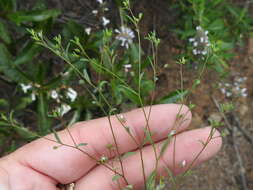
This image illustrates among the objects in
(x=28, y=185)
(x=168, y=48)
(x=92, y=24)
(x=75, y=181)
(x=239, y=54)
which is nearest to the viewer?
(x=28, y=185)

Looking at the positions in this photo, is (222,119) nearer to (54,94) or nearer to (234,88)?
(234,88)

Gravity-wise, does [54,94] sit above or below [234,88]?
below

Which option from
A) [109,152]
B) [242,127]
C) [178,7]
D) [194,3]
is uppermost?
[178,7]

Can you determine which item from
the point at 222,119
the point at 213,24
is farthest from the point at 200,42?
the point at 222,119

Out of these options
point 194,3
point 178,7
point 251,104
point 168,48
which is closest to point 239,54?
point 251,104

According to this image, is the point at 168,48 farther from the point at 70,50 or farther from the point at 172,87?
the point at 70,50

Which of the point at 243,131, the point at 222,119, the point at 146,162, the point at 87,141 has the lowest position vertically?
the point at 146,162

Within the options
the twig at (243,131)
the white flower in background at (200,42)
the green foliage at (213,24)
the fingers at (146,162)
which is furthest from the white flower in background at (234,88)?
the fingers at (146,162)

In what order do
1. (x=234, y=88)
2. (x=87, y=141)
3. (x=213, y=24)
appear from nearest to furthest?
(x=87, y=141)
(x=213, y=24)
(x=234, y=88)

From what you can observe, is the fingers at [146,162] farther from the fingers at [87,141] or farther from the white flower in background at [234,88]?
the white flower in background at [234,88]
